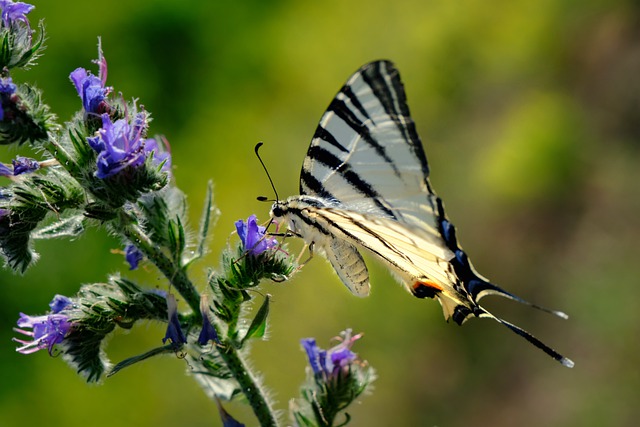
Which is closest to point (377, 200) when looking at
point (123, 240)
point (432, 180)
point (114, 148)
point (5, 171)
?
point (123, 240)

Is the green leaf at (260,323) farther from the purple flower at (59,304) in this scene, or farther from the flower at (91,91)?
the flower at (91,91)

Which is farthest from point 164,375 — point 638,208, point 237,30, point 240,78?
point 638,208

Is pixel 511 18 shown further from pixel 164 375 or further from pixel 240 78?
pixel 164 375

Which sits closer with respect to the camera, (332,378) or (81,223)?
(81,223)

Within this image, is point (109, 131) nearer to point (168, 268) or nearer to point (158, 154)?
point (158, 154)

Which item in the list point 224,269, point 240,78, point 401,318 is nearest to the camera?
point 224,269

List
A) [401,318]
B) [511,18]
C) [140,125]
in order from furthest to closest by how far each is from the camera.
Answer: [511,18], [401,318], [140,125]
